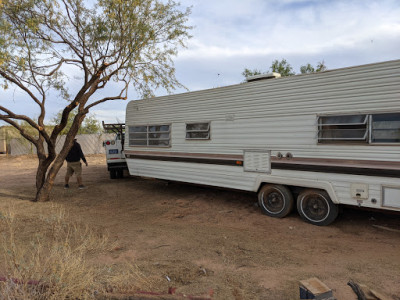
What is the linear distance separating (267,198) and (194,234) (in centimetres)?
194

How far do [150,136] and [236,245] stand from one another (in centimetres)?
483

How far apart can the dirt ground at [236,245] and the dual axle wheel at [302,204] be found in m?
0.20

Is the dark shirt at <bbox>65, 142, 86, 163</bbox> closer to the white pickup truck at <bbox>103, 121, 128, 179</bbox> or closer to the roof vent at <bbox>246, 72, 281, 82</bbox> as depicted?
the white pickup truck at <bbox>103, 121, 128, 179</bbox>

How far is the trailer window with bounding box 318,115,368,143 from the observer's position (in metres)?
5.19

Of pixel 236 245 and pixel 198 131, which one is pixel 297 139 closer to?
pixel 236 245

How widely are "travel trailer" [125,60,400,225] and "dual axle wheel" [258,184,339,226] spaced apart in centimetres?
2

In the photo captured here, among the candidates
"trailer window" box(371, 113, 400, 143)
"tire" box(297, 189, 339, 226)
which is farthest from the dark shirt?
"trailer window" box(371, 113, 400, 143)

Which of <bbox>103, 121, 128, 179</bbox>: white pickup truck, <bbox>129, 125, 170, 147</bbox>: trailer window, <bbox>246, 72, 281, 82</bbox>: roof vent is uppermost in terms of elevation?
<bbox>246, 72, 281, 82</bbox>: roof vent

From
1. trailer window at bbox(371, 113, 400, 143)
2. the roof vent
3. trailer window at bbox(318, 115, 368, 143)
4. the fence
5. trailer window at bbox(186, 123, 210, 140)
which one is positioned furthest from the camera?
the fence

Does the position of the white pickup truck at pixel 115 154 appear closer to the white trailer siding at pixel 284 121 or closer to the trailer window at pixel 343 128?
the white trailer siding at pixel 284 121

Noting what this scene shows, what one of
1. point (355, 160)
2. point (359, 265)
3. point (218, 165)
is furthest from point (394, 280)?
point (218, 165)

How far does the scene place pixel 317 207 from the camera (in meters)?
5.93

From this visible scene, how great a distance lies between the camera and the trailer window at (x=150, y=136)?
8.45m

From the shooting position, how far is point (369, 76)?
16.8 feet
